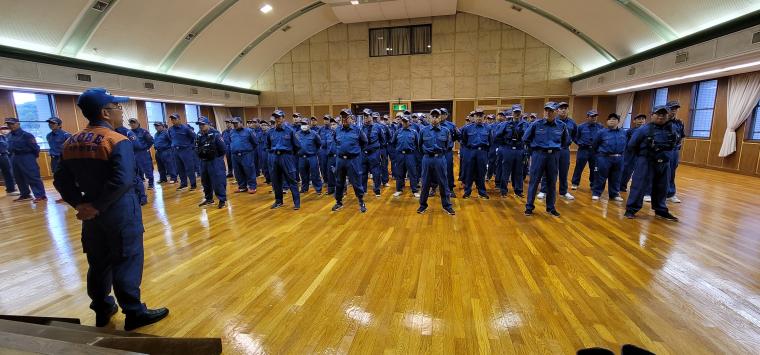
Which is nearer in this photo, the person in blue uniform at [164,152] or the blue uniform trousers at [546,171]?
the blue uniform trousers at [546,171]

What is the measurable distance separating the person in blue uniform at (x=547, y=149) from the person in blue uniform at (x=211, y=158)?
5.43m

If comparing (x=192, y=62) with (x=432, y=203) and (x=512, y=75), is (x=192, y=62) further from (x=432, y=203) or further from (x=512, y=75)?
(x=512, y=75)

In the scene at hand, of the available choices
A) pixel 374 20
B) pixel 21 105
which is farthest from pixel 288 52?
pixel 21 105

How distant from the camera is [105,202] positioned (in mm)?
2047

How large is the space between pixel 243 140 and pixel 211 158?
4.02 feet

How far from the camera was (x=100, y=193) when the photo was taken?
2.11 m

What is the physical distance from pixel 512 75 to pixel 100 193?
52.5 feet

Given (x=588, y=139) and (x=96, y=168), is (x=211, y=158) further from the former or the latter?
(x=588, y=139)

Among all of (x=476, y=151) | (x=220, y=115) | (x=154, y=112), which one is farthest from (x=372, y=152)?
(x=220, y=115)

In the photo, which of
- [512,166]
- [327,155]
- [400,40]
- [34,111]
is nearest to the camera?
[512,166]

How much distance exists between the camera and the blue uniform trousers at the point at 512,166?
21.0 ft

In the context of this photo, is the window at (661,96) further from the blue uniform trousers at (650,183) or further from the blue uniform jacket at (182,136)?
the blue uniform jacket at (182,136)

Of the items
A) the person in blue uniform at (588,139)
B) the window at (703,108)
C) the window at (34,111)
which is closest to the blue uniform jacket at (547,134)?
the person in blue uniform at (588,139)

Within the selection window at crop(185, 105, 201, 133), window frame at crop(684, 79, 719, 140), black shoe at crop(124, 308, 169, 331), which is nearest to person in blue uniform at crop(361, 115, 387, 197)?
black shoe at crop(124, 308, 169, 331)
